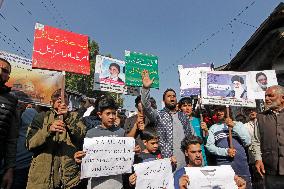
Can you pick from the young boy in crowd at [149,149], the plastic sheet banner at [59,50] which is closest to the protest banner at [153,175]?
the young boy in crowd at [149,149]

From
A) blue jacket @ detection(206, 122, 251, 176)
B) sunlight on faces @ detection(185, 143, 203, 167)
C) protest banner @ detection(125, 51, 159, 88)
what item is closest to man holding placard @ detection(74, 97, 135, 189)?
sunlight on faces @ detection(185, 143, 203, 167)

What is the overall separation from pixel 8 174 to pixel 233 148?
3.43 m

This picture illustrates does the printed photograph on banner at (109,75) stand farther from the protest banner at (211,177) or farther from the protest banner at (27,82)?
the protest banner at (211,177)

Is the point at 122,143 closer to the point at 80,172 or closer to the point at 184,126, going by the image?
the point at 80,172

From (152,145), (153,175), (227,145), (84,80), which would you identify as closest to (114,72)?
(152,145)

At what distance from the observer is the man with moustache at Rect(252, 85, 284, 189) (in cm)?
421

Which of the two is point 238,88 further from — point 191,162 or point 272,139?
point 191,162

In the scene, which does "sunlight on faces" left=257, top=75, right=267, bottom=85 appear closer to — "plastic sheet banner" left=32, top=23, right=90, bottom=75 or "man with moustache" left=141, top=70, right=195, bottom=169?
"man with moustache" left=141, top=70, right=195, bottom=169

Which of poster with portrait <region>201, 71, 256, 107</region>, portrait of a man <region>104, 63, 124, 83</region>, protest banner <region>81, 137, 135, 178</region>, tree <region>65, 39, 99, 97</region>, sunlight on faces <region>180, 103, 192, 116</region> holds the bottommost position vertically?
protest banner <region>81, 137, 135, 178</region>

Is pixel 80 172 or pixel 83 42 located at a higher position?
pixel 83 42

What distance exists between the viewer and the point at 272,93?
14.9ft

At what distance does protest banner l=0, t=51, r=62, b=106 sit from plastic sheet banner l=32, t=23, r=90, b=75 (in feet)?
4.49

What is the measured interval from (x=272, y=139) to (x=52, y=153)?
3.17 metres

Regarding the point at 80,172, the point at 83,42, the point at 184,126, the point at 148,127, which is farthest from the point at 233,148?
the point at 83,42
